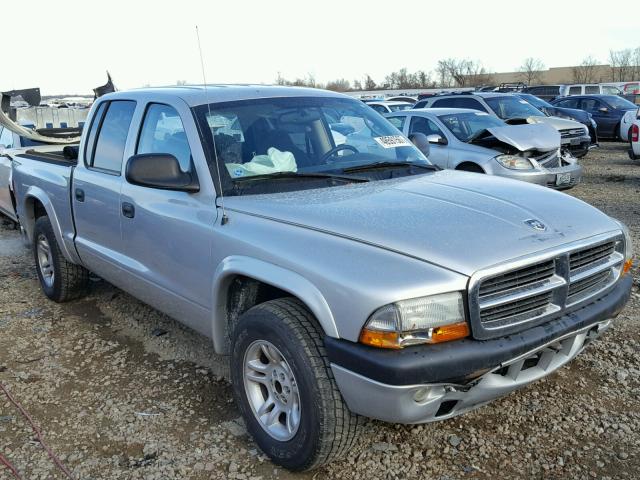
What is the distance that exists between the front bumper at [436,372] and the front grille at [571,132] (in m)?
11.8

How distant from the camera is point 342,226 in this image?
105 inches

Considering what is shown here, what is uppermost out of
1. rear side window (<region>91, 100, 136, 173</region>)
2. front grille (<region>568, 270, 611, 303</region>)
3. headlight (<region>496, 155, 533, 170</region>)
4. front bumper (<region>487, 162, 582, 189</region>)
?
rear side window (<region>91, 100, 136, 173</region>)

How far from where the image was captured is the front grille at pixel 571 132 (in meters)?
13.3

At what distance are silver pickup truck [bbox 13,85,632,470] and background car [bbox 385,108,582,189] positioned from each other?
207 inches

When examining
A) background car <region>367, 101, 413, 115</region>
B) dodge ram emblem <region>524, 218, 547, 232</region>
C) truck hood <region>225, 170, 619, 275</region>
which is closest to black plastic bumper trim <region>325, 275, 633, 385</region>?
truck hood <region>225, 170, 619, 275</region>

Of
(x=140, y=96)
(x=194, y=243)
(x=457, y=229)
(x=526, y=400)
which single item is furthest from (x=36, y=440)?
(x=526, y=400)

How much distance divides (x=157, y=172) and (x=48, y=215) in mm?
2479

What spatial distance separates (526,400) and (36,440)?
275 centimetres

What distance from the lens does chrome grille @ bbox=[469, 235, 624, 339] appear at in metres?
2.40

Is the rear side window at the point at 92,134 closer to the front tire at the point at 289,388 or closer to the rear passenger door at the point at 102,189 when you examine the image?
the rear passenger door at the point at 102,189

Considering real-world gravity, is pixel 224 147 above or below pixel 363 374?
above

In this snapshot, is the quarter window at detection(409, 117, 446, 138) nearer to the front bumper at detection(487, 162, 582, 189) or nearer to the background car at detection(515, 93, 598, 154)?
the front bumper at detection(487, 162, 582, 189)

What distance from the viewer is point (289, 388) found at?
279 cm

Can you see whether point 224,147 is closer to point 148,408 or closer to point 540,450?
point 148,408
